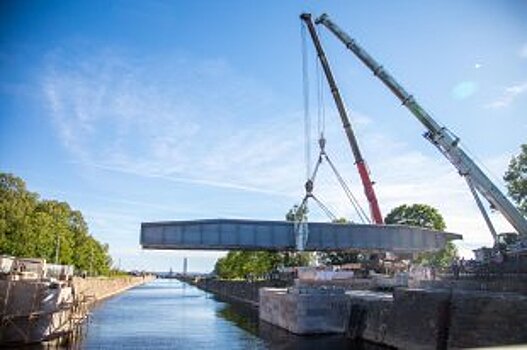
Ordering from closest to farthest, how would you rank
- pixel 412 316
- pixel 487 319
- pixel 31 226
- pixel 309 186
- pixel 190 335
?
pixel 487 319
pixel 412 316
pixel 190 335
pixel 309 186
pixel 31 226

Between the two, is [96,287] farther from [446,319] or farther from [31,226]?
[446,319]

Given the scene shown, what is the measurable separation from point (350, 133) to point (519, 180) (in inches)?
782

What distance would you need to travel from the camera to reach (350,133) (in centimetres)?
6316

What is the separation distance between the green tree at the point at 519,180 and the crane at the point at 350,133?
628 inches

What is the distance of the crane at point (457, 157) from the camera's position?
41894mm

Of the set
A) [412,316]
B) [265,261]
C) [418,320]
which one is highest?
[265,261]

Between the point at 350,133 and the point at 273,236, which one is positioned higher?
the point at 350,133

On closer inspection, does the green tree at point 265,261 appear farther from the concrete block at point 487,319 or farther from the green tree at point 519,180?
the concrete block at point 487,319

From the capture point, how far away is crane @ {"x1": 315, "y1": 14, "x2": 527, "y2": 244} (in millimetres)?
41894

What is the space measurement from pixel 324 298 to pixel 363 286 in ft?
46.7

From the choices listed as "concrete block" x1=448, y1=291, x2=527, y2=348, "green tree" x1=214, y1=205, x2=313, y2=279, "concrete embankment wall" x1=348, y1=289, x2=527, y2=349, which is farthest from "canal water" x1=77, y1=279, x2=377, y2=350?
"green tree" x1=214, y1=205, x2=313, y2=279

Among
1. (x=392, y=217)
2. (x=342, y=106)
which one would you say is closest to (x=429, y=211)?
(x=392, y=217)

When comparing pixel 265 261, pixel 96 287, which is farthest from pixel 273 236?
pixel 265 261

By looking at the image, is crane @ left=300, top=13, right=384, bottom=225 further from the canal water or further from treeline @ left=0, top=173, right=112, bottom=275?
treeline @ left=0, top=173, right=112, bottom=275
